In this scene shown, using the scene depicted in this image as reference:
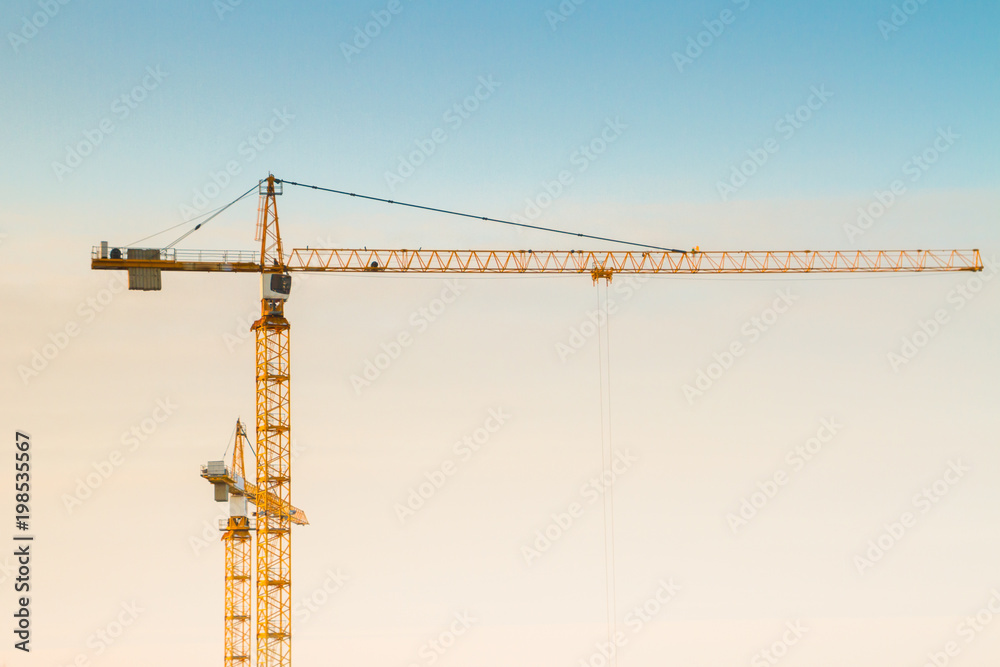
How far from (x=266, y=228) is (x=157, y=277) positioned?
1166 centimetres

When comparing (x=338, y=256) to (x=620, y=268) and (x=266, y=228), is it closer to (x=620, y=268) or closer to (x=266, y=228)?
(x=266, y=228)

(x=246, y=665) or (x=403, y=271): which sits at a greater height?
(x=403, y=271)

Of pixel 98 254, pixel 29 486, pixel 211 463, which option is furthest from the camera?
pixel 211 463

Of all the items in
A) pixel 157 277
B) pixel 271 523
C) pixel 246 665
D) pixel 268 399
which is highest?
pixel 157 277

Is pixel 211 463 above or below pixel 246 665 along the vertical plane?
above

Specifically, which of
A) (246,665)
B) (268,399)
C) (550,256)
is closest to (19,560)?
(268,399)

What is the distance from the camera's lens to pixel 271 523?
150 metres

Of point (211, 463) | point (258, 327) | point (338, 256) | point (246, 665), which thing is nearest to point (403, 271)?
point (338, 256)

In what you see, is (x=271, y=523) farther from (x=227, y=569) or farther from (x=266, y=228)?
(x=266, y=228)

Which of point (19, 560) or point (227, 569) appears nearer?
point (19, 560)

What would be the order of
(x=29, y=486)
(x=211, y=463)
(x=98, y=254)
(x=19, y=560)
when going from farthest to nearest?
(x=211, y=463), (x=98, y=254), (x=19, y=560), (x=29, y=486)

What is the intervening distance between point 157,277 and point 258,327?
33.2ft

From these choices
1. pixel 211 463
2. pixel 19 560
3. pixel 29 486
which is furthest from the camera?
pixel 211 463

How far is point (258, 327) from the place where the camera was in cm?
14550
